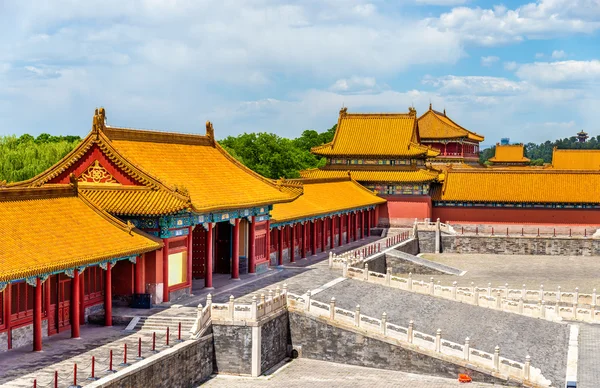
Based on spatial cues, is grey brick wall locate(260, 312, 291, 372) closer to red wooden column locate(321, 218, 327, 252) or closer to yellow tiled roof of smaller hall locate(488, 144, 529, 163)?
red wooden column locate(321, 218, 327, 252)

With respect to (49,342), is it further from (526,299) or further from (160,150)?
(526,299)

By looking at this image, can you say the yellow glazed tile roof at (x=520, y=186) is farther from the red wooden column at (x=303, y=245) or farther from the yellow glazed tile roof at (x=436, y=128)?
the yellow glazed tile roof at (x=436, y=128)

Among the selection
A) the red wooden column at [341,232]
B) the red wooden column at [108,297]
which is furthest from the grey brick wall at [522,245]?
the red wooden column at [108,297]

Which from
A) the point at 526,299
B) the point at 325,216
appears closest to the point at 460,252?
the point at 325,216

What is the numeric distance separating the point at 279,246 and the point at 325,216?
7020mm

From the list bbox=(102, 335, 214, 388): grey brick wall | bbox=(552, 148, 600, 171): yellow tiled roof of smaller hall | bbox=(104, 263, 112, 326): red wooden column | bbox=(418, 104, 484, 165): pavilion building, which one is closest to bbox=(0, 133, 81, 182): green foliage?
bbox=(104, 263, 112, 326): red wooden column

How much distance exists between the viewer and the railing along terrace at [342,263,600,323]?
Result: 40719mm

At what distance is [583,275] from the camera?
55.7 meters

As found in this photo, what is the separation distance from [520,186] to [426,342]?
40928 millimetres

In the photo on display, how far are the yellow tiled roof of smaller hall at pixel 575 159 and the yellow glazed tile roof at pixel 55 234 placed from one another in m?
73.0

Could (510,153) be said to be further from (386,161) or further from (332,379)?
(332,379)

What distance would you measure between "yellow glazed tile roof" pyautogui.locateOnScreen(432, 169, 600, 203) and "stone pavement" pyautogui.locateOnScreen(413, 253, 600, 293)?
6034 millimetres

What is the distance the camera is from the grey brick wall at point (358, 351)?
31.3 m

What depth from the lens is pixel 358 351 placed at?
107ft
